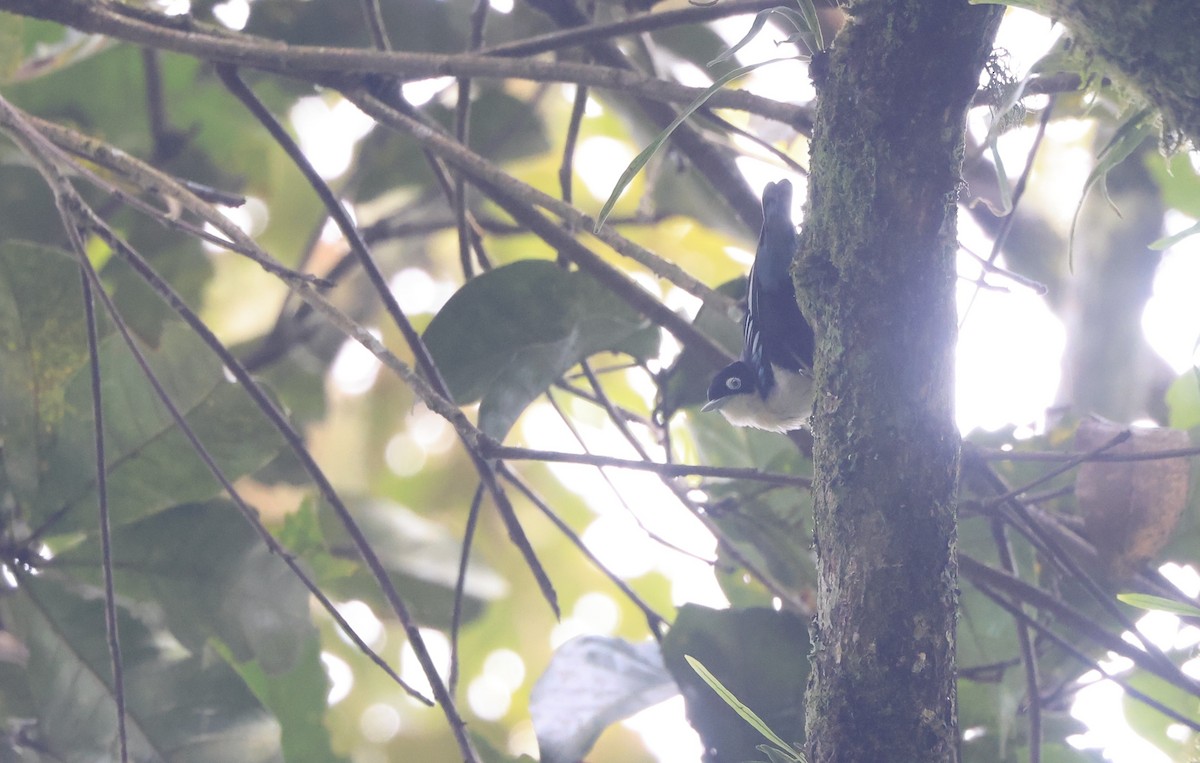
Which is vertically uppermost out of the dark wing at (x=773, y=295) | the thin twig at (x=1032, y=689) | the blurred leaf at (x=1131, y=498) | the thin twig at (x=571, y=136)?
the thin twig at (x=571, y=136)

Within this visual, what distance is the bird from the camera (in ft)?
6.72

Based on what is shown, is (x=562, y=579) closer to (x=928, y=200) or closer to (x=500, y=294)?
(x=500, y=294)

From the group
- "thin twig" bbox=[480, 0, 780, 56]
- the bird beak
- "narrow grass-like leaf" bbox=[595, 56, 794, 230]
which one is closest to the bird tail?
the bird beak

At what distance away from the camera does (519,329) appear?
69.6 inches

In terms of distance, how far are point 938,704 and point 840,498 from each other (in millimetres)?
206

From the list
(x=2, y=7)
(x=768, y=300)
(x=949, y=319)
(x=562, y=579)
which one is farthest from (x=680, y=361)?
(x=562, y=579)

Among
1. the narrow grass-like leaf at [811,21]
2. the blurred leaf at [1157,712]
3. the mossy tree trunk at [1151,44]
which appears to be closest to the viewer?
the mossy tree trunk at [1151,44]

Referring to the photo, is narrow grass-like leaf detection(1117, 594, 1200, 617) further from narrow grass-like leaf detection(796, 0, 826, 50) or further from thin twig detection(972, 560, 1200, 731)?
narrow grass-like leaf detection(796, 0, 826, 50)

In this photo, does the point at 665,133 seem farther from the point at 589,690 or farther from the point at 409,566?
the point at 409,566

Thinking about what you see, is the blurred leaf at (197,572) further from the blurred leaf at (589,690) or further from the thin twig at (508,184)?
the thin twig at (508,184)

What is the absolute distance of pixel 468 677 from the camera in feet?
10.3

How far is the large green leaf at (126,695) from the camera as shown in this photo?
1.63m

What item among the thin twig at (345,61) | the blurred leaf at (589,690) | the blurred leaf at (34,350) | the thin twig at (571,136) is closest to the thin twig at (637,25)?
the thin twig at (345,61)

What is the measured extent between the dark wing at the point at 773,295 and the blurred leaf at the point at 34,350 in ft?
4.03
